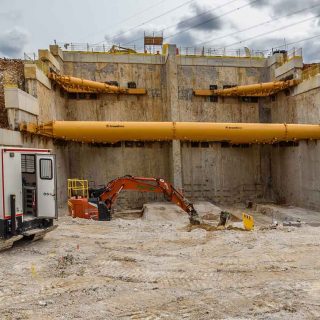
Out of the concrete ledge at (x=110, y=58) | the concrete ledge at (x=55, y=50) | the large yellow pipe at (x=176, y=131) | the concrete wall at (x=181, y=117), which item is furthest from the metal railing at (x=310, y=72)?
the concrete ledge at (x=55, y=50)

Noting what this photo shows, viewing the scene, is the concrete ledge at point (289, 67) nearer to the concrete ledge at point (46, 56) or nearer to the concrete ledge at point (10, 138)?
the concrete ledge at point (46, 56)

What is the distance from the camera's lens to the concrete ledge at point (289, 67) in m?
25.4

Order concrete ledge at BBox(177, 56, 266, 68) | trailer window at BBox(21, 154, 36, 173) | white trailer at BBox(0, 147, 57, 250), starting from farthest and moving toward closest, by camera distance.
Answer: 1. concrete ledge at BBox(177, 56, 266, 68)
2. trailer window at BBox(21, 154, 36, 173)
3. white trailer at BBox(0, 147, 57, 250)

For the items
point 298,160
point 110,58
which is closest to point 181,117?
point 110,58

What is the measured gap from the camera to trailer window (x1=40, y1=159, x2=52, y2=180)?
11594 millimetres

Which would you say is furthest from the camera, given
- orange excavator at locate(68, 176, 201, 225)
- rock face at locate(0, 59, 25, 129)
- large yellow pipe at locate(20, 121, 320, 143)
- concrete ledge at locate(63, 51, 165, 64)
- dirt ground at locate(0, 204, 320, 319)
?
concrete ledge at locate(63, 51, 165, 64)

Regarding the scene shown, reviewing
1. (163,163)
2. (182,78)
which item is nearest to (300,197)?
(163,163)

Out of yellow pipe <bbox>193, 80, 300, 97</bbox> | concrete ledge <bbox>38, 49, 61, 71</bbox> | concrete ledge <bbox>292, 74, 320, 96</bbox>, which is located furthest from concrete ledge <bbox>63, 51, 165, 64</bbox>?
concrete ledge <bbox>292, 74, 320, 96</bbox>

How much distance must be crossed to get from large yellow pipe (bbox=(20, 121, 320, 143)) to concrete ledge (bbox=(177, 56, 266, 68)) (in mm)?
8519

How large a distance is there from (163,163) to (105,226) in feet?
45.3

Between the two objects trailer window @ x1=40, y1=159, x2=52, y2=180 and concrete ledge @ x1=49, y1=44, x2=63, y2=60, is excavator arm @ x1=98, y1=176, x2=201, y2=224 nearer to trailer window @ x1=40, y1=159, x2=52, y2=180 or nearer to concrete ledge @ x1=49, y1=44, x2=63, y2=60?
trailer window @ x1=40, y1=159, x2=52, y2=180

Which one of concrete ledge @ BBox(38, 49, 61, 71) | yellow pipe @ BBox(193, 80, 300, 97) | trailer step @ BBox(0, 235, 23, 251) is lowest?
trailer step @ BBox(0, 235, 23, 251)

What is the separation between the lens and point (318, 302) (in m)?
6.66

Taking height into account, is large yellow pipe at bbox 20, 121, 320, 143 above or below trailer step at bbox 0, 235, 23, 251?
above
